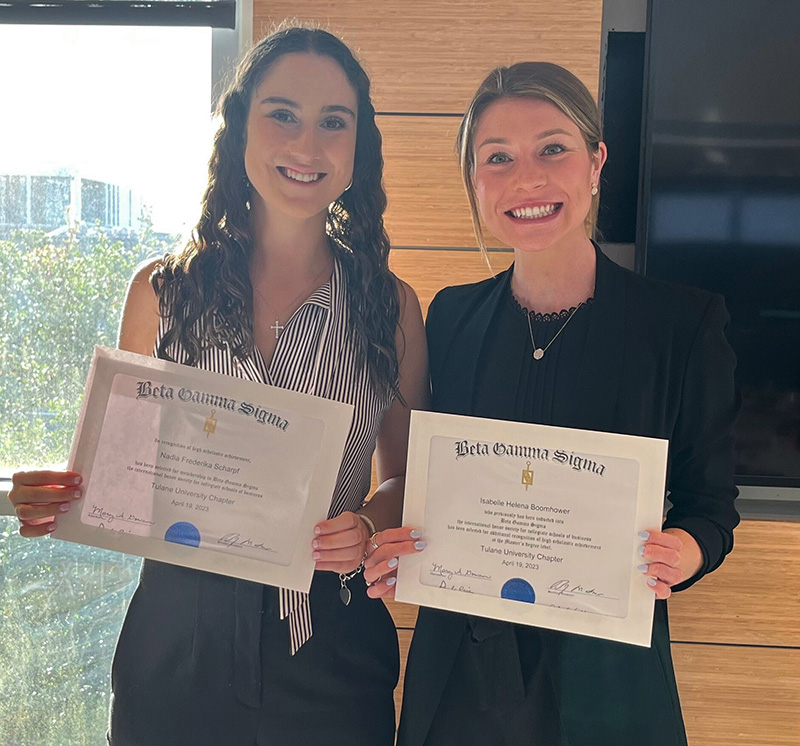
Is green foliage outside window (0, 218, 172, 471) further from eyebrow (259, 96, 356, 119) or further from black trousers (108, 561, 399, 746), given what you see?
black trousers (108, 561, 399, 746)

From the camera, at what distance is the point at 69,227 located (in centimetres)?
233

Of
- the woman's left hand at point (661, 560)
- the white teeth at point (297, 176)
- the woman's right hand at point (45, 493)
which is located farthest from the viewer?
the white teeth at point (297, 176)

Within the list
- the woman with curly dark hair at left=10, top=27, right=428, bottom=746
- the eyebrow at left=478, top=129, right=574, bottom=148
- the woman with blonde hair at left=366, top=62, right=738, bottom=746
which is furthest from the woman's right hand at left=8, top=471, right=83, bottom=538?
the eyebrow at left=478, top=129, right=574, bottom=148

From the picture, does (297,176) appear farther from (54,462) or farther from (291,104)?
(54,462)

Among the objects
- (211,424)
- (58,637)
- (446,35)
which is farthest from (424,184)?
(58,637)

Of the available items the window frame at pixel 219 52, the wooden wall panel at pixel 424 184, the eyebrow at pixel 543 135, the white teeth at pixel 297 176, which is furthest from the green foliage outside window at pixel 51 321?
the eyebrow at pixel 543 135

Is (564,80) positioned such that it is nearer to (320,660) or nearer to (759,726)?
(320,660)

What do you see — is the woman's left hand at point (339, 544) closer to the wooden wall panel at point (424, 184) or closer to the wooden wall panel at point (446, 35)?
the wooden wall panel at point (424, 184)

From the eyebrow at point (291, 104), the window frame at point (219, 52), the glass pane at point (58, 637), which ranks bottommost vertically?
the glass pane at point (58, 637)

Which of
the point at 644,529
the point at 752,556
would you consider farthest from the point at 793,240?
the point at 644,529

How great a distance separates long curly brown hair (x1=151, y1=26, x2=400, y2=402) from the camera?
1295 millimetres

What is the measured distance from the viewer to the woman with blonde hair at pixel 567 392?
1192 mm

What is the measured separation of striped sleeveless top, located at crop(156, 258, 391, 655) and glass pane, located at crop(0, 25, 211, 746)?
1142mm
